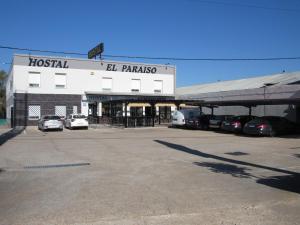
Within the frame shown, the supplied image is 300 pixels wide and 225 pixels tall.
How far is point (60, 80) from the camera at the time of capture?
39.5 meters

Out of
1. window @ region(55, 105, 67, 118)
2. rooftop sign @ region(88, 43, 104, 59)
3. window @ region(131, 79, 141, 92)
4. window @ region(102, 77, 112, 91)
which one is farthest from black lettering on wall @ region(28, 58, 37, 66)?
window @ region(131, 79, 141, 92)

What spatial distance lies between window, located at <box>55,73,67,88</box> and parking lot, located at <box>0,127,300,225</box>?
26.1 metres

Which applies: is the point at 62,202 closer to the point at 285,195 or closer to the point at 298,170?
the point at 285,195

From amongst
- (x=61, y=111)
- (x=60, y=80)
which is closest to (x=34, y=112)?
(x=61, y=111)

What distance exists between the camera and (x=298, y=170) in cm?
1079

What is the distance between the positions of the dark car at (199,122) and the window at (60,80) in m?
15.1

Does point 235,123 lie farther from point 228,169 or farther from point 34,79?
point 34,79

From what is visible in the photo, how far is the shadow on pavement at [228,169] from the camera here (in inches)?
397

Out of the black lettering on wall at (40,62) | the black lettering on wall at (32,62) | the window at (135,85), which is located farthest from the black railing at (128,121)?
the black lettering on wall at (32,62)

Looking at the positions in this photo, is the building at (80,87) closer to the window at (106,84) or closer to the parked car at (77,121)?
the window at (106,84)

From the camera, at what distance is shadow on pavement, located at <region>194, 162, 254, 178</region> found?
10.1 metres

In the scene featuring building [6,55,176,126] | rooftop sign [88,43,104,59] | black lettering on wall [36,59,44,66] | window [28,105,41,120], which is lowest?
window [28,105,41,120]

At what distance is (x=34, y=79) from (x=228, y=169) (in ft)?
102

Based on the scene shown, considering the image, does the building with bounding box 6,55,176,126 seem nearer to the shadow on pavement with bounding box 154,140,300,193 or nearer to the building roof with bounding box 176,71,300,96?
the building roof with bounding box 176,71,300,96
